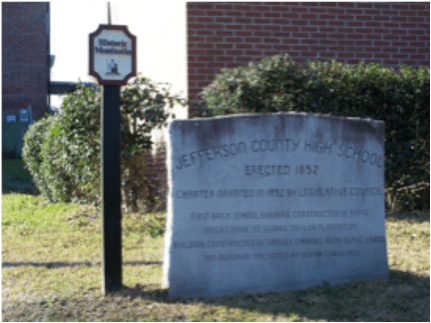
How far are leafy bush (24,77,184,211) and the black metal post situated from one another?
93.6 inches

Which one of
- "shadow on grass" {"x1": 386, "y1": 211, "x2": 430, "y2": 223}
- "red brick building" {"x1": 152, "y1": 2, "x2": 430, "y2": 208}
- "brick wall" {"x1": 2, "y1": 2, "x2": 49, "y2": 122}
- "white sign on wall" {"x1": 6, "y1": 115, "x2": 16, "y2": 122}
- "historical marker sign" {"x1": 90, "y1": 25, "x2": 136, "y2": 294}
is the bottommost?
"shadow on grass" {"x1": 386, "y1": 211, "x2": 430, "y2": 223}

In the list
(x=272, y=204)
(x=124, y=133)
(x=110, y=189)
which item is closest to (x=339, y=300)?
(x=272, y=204)

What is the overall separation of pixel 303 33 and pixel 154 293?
505cm

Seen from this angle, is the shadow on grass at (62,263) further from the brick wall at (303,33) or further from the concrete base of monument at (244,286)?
the brick wall at (303,33)

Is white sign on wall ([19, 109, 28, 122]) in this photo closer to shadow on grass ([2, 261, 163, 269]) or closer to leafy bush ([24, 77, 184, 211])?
leafy bush ([24, 77, 184, 211])

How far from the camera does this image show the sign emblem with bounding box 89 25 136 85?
12.9 ft

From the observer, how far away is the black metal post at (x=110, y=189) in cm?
396

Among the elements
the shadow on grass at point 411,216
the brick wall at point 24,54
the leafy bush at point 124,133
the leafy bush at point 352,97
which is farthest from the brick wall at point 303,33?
the brick wall at point 24,54

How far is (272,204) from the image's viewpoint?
410cm

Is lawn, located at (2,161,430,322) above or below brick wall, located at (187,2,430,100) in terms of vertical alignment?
below

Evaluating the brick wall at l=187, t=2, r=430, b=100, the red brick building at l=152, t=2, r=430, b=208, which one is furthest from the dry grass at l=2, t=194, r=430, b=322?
the brick wall at l=187, t=2, r=430, b=100

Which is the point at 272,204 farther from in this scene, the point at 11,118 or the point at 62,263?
the point at 11,118

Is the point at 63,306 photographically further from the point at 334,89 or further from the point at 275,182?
the point at 334,89

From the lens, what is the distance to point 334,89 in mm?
6078
